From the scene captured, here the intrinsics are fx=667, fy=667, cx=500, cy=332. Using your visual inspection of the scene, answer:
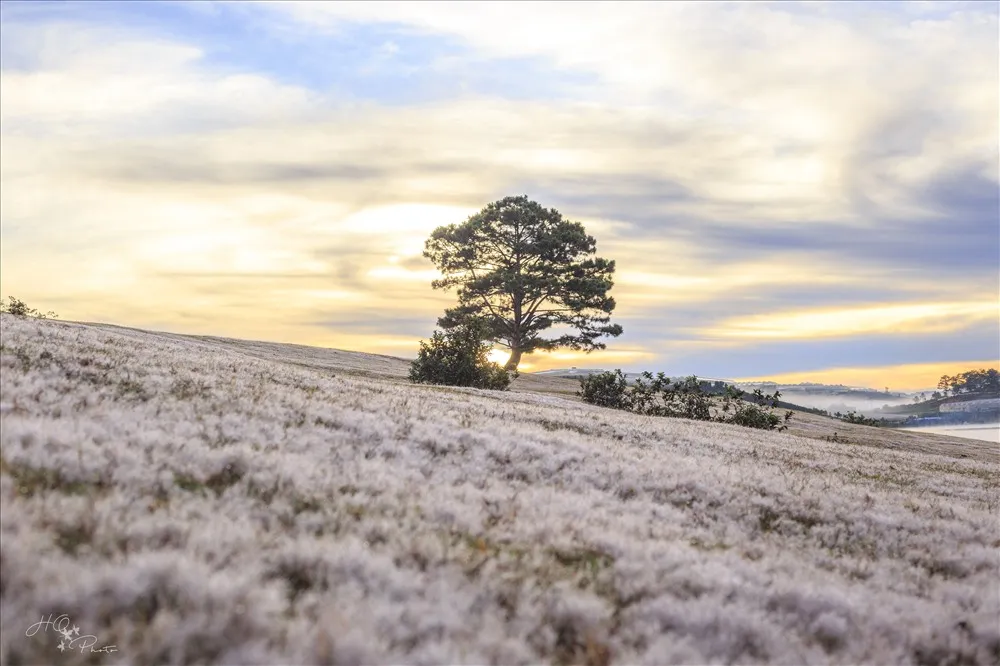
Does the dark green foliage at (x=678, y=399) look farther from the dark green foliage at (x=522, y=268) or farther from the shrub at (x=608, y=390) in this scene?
the dark green foliage at (x=522, y=268)

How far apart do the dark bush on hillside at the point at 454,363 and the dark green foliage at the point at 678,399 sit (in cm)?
816

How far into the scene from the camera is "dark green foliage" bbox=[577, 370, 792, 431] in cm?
4559

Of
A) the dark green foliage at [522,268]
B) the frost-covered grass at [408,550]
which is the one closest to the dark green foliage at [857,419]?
the dark green foliage at [522,268]

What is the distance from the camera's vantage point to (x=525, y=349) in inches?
3113

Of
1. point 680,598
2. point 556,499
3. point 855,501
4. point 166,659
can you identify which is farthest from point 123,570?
point 855,501

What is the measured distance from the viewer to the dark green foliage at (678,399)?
45594 millimetres

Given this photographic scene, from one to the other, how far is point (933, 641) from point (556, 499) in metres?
4.73

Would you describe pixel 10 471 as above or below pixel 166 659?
above

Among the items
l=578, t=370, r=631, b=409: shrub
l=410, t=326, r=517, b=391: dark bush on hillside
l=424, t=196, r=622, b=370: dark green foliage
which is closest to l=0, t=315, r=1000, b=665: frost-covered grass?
l=410, t=326, r=517, b=391: dark bush on hillside

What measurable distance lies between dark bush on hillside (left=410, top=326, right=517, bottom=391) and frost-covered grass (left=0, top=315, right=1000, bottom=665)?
3265 cm

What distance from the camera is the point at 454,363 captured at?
152ft

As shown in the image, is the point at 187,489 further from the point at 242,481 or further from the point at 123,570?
the point at 123,570

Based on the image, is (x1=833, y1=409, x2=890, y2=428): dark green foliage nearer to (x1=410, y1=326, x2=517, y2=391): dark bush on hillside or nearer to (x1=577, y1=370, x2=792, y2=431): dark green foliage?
(x1=577, y1=370, x2=792, y2=431): dark green foliage

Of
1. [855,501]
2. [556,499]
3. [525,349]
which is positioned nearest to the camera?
[556,499]
